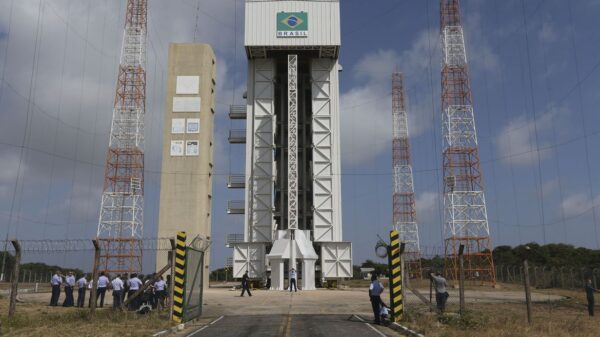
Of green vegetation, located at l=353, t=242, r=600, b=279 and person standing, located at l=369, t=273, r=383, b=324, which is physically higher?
green vegetation, located at l=353, t=242, r=600, b=279

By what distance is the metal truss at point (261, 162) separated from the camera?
5569 cm

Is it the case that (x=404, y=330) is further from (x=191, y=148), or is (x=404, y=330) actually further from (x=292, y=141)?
(x=191, y=148)

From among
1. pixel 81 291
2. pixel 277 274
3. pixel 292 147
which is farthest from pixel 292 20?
pixel 81 291

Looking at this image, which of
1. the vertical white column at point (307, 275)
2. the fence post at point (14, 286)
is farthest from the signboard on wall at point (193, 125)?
the fence post at point (14, 286)

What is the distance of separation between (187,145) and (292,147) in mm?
18108

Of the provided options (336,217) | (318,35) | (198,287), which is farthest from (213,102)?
(198,287)

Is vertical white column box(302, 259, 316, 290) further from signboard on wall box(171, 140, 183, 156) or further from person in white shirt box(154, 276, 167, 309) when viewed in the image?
person in white shirt box(154, 276, 167, 309)

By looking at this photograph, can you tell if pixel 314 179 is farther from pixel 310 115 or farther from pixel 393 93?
pixel 393 93

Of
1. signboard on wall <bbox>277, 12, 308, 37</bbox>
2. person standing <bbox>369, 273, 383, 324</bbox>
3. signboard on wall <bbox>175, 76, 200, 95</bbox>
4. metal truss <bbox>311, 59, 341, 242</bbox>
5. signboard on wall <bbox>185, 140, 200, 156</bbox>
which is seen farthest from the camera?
signboard on wall <bbox>175, 76, 200, 95</bbox>

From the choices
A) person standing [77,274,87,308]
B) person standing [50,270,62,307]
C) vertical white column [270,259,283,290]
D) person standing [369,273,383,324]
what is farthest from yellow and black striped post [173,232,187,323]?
vertical white column [270,259,283,290]

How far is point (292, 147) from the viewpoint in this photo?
5441 centimetres

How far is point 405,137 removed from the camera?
101 meters

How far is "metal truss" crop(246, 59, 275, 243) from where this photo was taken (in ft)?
183

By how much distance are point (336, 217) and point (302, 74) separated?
57.6 ft
